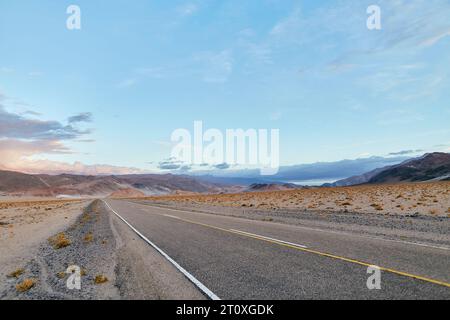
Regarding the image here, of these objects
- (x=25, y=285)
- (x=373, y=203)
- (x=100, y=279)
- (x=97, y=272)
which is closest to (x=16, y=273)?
(x=25, y=285)

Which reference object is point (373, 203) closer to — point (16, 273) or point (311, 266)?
point (311, 266)

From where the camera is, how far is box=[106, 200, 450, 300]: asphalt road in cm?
626

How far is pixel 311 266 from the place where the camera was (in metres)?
8.14

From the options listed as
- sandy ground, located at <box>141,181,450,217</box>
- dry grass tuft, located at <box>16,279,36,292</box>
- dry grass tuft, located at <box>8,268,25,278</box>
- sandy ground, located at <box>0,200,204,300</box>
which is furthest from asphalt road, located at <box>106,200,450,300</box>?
sandy ground, located at <box>141,181,450,217</box>

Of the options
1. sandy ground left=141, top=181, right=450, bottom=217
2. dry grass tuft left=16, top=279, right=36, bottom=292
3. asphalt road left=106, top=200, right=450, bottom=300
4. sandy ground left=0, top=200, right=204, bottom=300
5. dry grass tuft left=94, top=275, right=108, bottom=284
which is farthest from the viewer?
sandy ground left=141, top=181, right=450, bottom=217

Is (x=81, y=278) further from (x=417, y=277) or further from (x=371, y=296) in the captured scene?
(x=417, y=277)

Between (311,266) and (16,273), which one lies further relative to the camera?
(16,273)

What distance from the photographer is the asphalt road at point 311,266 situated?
626 cm

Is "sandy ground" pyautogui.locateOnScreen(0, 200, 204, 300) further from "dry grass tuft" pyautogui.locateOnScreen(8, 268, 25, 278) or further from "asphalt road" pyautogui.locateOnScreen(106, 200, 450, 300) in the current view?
"asphalt road" pyautogui.locateOnScreen(106, 200, 450, 300)

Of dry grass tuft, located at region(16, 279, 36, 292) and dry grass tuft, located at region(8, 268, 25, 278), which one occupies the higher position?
dry grass tuft, located at region(16, 279, 36, 292)

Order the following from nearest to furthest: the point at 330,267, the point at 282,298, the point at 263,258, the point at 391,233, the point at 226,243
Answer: the point at 282,298
the point at 330,267
the point at 263,258
the point at 226,243
the point at 391,233

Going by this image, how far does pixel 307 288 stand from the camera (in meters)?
6.49
